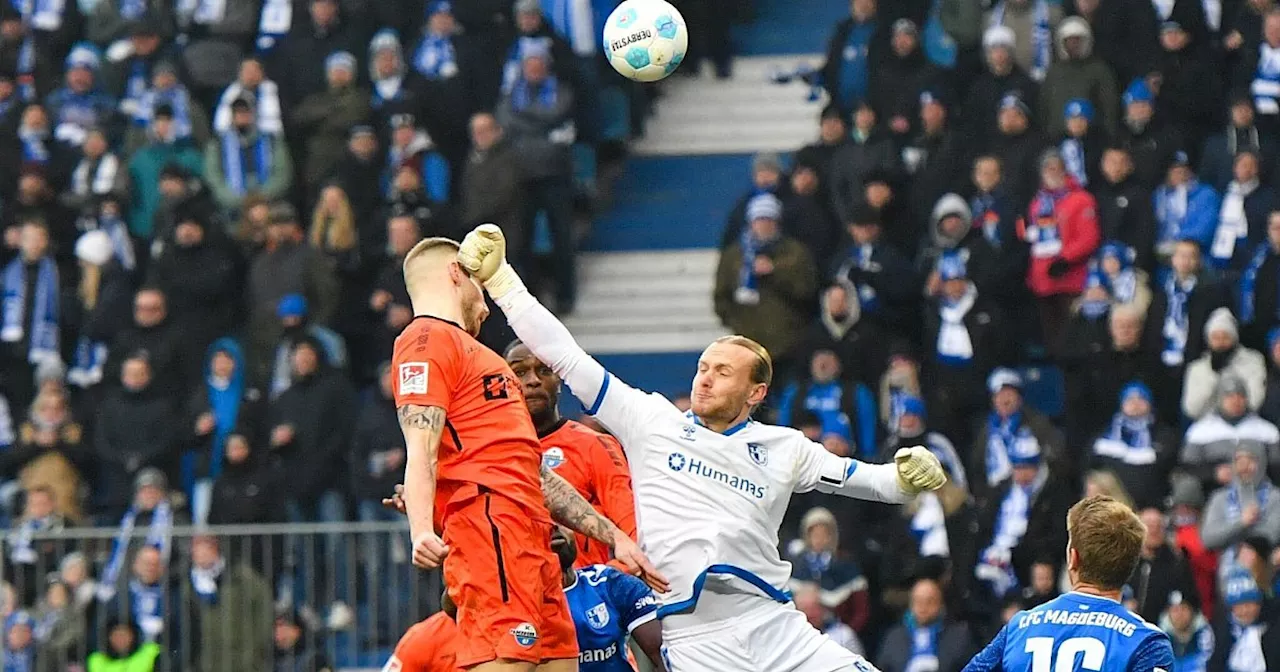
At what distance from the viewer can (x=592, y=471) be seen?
1056 cm

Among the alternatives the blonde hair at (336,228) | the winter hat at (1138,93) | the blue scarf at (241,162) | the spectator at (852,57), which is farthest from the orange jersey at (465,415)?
the blue scarf at (241,162)

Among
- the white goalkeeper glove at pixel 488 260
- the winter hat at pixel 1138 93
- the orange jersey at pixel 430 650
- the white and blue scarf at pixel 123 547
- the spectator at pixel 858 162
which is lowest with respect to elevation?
the white and blue scarf at pixel 123 547

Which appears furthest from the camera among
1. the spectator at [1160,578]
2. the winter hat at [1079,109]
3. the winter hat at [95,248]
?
the winter hat at [95,248]

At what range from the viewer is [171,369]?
1770 centimetres

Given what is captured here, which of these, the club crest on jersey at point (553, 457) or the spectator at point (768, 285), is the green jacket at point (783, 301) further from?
the club crest on jersey at point (553, 457)

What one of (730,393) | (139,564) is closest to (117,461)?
(139,564)

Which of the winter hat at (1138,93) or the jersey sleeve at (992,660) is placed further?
the winter hat at (1138,93)

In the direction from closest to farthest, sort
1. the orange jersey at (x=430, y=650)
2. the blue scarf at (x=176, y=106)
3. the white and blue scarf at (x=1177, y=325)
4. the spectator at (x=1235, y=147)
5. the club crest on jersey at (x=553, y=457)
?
the orange jersey at (x=430, y=650), the club crest on jersey at (x=553, y=457), the white and blue scarf at (x=1177, y=325), the spectator at (x=1235, y=147), the blue scarf at (x=176, y=106)

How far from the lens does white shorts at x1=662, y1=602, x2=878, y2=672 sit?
9750 millimetres

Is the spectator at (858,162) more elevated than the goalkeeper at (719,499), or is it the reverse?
the spectator at (858,162)

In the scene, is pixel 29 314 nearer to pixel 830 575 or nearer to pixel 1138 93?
pixel 830 575

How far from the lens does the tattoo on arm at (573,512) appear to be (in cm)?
A: 977

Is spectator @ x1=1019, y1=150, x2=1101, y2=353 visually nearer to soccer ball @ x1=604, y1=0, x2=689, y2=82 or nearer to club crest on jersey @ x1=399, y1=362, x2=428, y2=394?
soccer ball @ x1=604, y1=0, x2=689, y2=82

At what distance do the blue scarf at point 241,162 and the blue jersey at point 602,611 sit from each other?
9.01 meters
